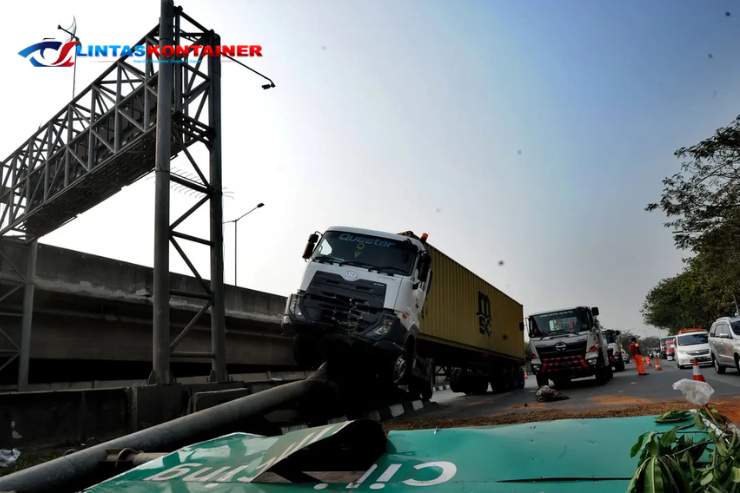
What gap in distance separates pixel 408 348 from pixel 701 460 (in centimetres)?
678

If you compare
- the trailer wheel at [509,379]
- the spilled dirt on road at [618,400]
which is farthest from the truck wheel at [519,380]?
the spilled dirt on road at [618,400]

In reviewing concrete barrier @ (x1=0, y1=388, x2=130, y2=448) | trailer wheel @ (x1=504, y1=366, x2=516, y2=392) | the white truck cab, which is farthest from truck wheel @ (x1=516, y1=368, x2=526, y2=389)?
concrete barrier @ (x1=0, y1=388, x2=130, y2=448)

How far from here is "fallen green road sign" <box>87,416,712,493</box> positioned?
2330 millimetres

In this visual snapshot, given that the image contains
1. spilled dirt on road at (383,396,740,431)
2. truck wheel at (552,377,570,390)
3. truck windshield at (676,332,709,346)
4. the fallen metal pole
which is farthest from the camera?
truck windshield at (676,332,709,346)

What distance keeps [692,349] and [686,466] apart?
24.3 meters

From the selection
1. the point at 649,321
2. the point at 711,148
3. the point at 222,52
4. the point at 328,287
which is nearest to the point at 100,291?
the point at 222,52

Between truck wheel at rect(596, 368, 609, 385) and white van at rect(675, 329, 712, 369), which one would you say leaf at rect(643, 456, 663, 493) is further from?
white van at rect(675, 329, 712, 369)

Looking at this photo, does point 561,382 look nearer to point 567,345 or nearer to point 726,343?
point 567,345

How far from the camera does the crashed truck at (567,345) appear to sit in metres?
16.1

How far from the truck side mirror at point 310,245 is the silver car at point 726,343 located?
12.0 m

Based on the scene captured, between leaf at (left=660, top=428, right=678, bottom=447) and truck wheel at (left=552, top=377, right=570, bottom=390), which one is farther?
truck wheel at (left=552, top=377, right=570, bottom=390)

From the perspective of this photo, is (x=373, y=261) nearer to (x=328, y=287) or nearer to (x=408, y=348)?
(x=328, y=287)

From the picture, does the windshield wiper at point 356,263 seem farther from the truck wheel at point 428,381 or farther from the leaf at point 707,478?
the leaf at point 707,478

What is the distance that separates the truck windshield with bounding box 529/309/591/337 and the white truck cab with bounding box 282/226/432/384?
901 cm
